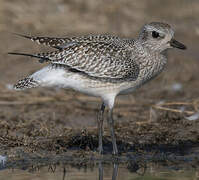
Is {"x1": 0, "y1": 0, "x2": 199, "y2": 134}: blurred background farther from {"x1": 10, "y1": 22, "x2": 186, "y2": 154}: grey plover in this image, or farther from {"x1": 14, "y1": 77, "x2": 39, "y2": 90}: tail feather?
{"x1": 10, "y1": 22, "x2": 186, "y2": 154}: grey plover

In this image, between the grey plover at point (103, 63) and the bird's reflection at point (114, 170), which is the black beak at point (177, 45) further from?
the bird's reflection at point (114, 170)

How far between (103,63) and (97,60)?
0.26 ft

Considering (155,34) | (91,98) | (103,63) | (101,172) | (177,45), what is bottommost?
(101,172)

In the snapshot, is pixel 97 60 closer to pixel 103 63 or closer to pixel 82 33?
pixel 103 63

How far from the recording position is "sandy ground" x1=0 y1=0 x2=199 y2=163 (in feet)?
25.3

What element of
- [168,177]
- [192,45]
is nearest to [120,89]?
[168,177]

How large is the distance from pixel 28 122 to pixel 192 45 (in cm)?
466

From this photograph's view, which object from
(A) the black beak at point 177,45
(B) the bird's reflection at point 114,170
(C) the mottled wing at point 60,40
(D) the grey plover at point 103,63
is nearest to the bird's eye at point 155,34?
(D) the grey plover at point 103,63

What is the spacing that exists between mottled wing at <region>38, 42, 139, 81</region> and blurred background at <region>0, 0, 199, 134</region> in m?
1.47

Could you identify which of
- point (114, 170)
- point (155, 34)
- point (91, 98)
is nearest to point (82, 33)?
point (91, 98)

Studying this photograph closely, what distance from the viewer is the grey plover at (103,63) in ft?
23.7

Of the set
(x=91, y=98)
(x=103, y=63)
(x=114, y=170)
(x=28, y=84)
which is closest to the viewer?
(x=114, y=170)

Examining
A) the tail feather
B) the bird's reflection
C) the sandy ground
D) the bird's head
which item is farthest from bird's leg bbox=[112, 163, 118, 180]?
the bird's head

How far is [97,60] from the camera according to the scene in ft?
23.9
